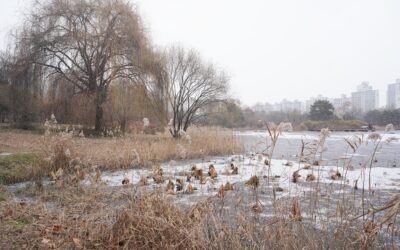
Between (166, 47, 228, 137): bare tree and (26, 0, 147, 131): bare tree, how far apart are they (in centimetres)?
885

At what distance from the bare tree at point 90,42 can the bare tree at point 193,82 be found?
8.85 meters

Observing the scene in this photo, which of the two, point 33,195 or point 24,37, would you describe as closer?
point 33,195

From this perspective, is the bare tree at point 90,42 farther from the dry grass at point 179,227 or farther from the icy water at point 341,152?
the dry grass at point 179,227

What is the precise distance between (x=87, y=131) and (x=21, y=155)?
9.10 meters

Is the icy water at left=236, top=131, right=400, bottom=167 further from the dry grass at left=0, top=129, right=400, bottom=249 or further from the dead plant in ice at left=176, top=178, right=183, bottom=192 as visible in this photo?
the dead plant in ice at left=176, top=178, right=183, bottom=192

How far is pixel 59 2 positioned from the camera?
1599cm

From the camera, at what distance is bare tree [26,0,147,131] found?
15898mm

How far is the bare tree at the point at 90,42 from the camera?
15898mm

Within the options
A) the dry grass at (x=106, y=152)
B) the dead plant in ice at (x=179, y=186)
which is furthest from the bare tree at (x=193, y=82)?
the dead plant in ice at (x=179, y=186)

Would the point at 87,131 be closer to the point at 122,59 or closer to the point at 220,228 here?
the point at 122,59

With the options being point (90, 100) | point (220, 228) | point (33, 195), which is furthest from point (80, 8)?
point (220, 228)

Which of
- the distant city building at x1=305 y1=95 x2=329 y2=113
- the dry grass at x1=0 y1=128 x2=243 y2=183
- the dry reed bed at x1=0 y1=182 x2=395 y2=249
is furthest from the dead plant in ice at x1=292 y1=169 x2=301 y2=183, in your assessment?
the distant city building at x1=305 y1=95 x2=329 y2=113

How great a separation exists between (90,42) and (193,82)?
36.1 ft

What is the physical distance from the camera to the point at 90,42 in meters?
16.1
